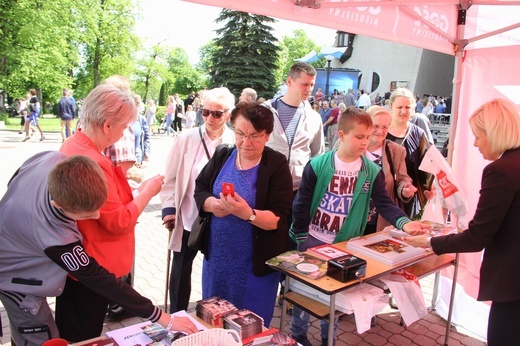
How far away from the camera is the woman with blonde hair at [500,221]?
6.36 ft

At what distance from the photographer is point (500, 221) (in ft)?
6.48

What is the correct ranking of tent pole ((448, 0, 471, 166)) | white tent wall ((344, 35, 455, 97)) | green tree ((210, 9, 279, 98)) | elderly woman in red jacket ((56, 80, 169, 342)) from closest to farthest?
elderly woman in red jacket ((56, 80, 169, 342))
tent pole ((448, 0, 471, 166))
green tree ((210, 9, 279, 98))
white tent wall ((344, 35, 455, 97))

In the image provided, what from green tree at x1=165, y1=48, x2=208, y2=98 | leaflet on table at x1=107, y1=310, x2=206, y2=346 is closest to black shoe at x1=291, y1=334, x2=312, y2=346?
leaflet on table at x1=107, y1=310, x2=206, y2=346

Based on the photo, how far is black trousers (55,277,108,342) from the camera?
1.92 meters

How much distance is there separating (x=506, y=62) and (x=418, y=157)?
1159 mm

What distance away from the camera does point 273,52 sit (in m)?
24.9

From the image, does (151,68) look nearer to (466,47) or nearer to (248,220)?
(466,47)

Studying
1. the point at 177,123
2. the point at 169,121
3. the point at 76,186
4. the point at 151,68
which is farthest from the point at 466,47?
the point at 151,68

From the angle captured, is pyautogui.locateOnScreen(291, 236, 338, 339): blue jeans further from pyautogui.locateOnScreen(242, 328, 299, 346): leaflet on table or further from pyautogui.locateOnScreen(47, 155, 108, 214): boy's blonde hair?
pyautogui.locateOnScreen(47, 155, 108, 214): boy's blonde hair

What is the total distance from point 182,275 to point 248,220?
107 cm

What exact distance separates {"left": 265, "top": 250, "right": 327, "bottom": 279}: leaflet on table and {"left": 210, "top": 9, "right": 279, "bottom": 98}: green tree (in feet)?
74.2

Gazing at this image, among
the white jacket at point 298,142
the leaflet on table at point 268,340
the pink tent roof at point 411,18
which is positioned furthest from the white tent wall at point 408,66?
the leaflet on table at point 268,340

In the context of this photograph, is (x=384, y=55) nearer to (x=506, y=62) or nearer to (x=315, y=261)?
(x=506, y=62)

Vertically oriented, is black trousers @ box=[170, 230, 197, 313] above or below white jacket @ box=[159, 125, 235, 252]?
below
